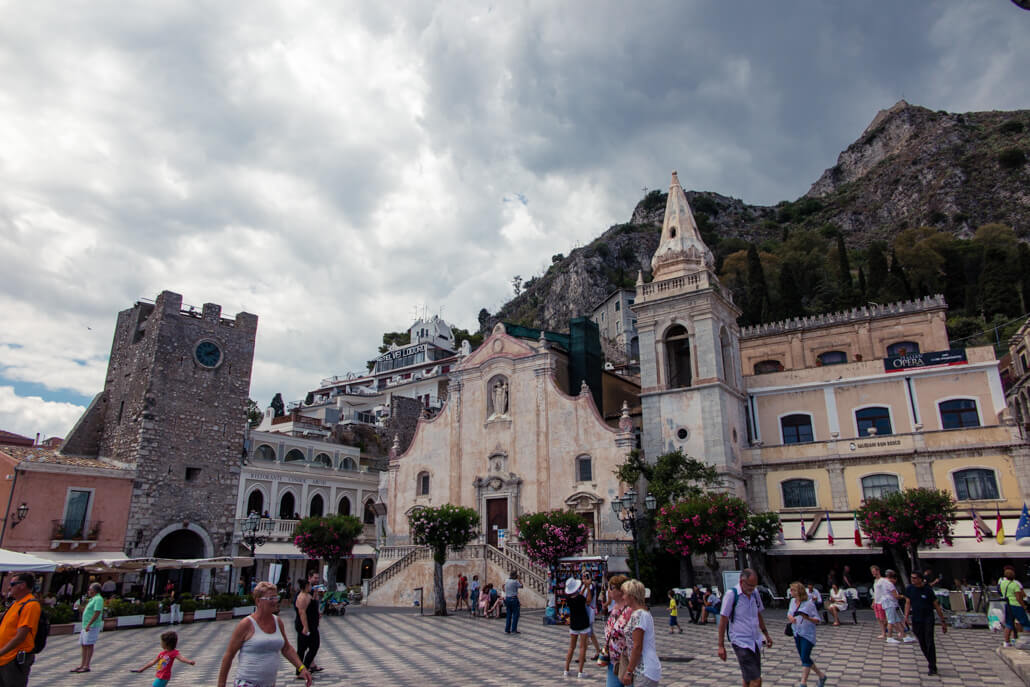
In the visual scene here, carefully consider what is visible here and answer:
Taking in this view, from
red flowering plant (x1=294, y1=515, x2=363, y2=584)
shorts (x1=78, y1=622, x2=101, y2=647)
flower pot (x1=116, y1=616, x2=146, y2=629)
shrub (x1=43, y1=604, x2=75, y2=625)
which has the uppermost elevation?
red flowering plant (x1=294, y1=515, x2=363, y2=584)

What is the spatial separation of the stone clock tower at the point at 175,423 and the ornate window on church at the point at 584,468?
17908 millimetres

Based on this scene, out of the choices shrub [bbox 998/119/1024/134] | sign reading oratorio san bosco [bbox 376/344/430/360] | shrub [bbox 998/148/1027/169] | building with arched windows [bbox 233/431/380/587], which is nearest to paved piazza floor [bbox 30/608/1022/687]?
building with arched windows [bbox 233/431/380/587]

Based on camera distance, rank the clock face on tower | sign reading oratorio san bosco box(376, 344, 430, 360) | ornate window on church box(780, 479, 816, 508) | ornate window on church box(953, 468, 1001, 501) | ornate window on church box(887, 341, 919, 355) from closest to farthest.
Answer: ornate window on church box(953, 468, 1001, 501) < ornate window on church box(780, 479, 816, 508) < ornate window on church box(887, 341, 919, 355) < the clock face on tower < sign reading oratorio san bosco box(376, 344, 430, 360)

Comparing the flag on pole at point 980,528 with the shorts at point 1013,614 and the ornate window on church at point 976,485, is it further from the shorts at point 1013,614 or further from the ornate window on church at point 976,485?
the shorts at point 1013,614

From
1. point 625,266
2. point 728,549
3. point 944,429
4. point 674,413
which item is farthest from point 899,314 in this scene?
point 625,266

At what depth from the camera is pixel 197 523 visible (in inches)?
1316

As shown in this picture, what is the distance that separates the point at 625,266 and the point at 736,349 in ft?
235

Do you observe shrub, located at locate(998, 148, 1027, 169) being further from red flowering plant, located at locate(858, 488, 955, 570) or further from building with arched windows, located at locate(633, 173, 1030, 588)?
red flowering plant, located at locate(858, 488, 955, 570)

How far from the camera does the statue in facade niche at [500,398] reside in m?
34.6

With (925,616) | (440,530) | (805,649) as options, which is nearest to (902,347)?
(440,530)

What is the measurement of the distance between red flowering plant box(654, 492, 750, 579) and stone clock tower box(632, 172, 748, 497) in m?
4.35

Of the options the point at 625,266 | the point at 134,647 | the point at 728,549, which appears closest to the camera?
the point at 134,647

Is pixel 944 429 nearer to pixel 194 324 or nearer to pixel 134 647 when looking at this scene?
pixel 134 647

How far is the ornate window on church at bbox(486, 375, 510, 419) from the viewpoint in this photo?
113 feet
